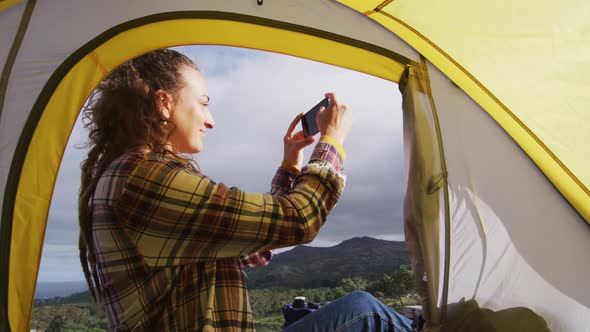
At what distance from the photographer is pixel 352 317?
1262mm

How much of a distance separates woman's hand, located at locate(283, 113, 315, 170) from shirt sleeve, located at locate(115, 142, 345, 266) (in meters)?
0.47

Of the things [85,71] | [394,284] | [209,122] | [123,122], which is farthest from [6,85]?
[394,284]

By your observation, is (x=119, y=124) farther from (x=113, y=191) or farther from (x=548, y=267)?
(x=548, y=267)

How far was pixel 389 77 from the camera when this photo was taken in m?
1.63

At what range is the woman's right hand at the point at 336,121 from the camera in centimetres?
118

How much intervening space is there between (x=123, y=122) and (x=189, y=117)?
144 millimetres

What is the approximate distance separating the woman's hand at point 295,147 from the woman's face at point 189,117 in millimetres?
283

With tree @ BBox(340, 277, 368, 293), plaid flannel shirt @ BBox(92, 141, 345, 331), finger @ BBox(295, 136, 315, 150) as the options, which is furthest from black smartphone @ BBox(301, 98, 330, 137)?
tree @ BBox(340, 277, 368, 293)

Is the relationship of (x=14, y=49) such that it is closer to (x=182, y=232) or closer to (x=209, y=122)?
(x=209, y=122)

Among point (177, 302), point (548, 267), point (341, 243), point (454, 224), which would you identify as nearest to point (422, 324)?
point (454, 224)

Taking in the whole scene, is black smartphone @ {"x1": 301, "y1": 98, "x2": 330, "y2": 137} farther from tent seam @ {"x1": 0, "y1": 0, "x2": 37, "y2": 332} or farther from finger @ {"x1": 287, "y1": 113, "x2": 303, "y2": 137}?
tent seam @ {"x1": 0, "y1": 0, "x2": 37, "y2": 332}

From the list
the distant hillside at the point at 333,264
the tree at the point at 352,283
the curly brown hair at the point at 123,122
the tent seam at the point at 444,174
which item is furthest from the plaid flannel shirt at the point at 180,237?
the tree at the point at 352,283

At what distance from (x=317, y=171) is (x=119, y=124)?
0.45 meters

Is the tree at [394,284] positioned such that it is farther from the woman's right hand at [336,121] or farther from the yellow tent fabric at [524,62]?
the woman's right hand at [336,121]
